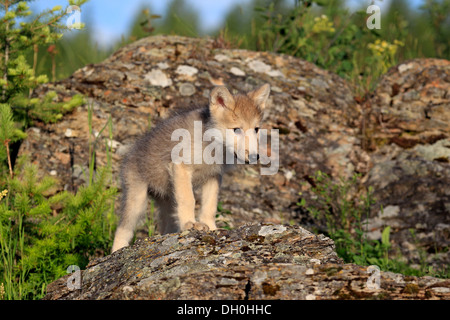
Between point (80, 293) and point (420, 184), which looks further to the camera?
point (420, 184)

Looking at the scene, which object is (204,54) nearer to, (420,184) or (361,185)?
(361,185)

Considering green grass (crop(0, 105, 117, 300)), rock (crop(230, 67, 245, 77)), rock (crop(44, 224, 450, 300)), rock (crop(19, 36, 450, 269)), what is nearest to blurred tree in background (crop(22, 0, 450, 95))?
rock (crop(19, 36, 450, 269))

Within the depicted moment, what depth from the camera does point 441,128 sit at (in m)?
6.71

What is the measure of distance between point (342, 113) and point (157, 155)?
298 cm

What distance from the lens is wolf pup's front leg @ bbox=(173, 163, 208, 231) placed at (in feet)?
14.5

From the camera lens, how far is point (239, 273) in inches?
111

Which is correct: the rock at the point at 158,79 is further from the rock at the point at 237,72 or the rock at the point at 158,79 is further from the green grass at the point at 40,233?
the green grass at the point at 40,233

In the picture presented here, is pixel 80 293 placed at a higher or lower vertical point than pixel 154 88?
lower

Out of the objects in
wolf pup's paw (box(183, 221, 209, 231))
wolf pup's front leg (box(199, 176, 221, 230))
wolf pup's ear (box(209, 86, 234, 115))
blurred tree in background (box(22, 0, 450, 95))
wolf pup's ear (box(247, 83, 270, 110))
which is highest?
blurred tree in background (box(22, 0, 450, 95))

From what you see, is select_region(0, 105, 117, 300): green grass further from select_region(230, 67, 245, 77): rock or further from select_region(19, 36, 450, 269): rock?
select_region(230, 67, 245, 77): rock

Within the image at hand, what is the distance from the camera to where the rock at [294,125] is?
19.0 feet

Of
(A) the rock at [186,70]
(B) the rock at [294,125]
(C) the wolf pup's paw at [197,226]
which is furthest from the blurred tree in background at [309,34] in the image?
(C) the wolf pup's paw at [197,226]

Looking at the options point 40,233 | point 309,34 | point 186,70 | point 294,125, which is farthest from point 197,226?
point 309,34

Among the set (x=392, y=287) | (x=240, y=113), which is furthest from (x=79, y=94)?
(x=392, y=287)
